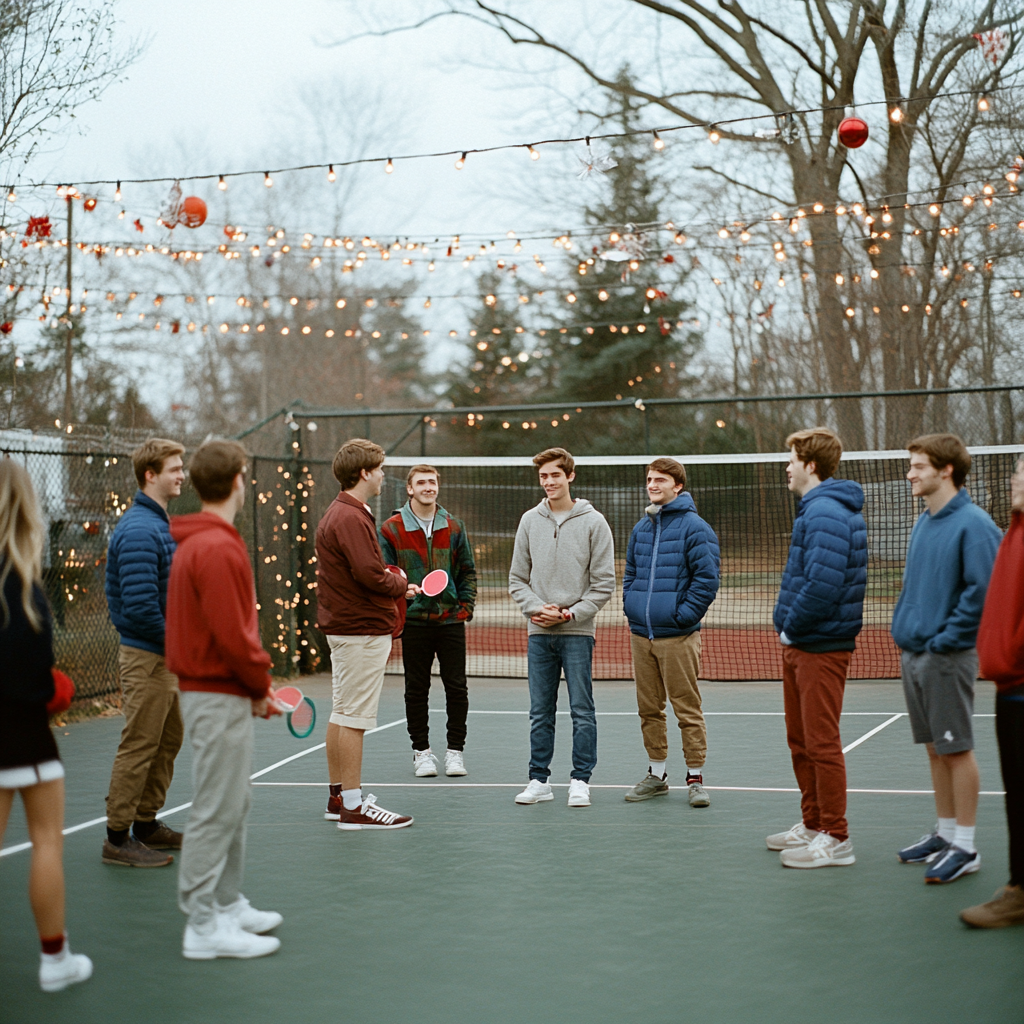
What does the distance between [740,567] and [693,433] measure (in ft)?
38.8

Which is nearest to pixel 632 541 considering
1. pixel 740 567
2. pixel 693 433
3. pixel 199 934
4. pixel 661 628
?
pixel 661 628

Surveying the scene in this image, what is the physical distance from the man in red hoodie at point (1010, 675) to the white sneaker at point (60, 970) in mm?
3120

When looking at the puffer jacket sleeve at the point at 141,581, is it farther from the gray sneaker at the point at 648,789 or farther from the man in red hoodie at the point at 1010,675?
the man in red hoodie at the point at 1010,675

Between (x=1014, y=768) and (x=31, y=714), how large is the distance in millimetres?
3386

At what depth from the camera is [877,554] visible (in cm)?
1414

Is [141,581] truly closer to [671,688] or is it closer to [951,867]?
[671,688]

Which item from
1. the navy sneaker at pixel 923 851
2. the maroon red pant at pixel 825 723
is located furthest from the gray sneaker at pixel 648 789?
the navy sneaker at pixel 923 851

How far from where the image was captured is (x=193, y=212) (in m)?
11.6

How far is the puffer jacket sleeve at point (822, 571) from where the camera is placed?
482 cm

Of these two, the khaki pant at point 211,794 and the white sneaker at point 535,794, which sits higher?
the khaki pant at point 211,794

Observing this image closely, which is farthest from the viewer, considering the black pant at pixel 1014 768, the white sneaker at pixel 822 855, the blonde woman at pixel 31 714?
the white sneaker at pixel 822 855

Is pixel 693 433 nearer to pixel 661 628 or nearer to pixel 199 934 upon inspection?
pixel 661 628

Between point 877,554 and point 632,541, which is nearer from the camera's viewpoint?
point 632,541

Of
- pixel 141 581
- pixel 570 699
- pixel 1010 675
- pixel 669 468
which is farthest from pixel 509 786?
pixel 1010 675
